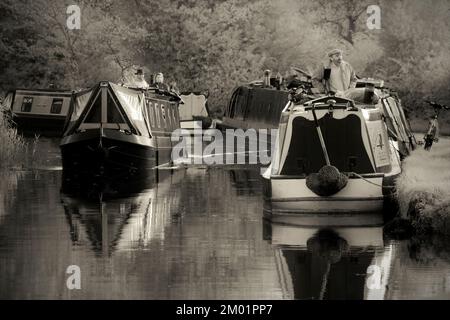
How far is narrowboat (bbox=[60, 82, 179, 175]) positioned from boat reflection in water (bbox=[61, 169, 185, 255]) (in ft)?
2.40

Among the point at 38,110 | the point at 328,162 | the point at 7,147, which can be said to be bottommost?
the point at 328,162

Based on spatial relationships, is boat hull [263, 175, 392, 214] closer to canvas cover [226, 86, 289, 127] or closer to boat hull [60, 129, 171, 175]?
boat hull [60, 129, 171, 175]

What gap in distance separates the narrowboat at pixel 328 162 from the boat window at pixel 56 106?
2787cm

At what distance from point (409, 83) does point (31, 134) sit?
1561cm

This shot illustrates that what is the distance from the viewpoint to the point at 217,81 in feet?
217

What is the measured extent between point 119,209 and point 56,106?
26.9m

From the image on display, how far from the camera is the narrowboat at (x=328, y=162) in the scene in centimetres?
2447

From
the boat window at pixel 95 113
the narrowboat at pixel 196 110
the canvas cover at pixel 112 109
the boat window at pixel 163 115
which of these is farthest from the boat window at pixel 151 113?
the narrowboat at pixel 196 110

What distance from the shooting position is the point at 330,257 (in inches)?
811

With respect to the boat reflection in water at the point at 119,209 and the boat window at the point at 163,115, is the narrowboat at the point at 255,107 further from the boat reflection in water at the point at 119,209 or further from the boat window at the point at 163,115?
the boat reflection in water at the point at 119,209

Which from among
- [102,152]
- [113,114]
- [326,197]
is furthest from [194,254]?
[113,114]

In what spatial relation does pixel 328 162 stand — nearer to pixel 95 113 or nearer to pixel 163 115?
pixel 95 113

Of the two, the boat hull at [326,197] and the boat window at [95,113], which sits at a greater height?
the boat window at [95,113]

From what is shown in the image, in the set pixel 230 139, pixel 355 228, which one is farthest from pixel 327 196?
pixel 230 139
